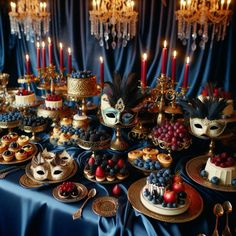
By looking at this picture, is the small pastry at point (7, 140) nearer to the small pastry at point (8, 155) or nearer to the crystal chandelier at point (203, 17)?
the small pastry at point (8, 155)

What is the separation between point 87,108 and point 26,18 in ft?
4.72

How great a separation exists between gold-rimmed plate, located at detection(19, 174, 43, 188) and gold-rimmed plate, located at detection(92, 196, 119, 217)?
0.25 meters

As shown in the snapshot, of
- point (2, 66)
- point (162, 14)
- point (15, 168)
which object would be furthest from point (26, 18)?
point (15, 168)

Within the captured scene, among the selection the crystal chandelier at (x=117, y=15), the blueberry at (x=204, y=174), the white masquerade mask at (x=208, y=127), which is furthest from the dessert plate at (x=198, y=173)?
the crystal chandelier at (x=117, y=15)

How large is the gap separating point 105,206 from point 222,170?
0.46 meters

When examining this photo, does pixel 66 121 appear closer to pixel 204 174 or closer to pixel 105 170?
pixel 105 170

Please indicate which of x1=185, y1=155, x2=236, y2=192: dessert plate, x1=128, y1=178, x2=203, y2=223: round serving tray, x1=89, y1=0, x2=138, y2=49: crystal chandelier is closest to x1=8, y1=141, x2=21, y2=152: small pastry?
x1=128, y1=178, x2=203, y2=223: round serving tray

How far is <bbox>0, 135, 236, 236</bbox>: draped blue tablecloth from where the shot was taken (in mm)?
956

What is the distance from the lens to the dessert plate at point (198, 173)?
3.67ft

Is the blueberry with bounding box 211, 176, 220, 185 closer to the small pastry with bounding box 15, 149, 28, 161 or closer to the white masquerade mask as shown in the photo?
the white masquerade mask

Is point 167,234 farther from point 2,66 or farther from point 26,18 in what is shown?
point 2,66

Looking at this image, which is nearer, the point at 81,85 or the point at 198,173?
the point at 198,173

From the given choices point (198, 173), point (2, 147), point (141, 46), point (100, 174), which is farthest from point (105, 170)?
point (141, 46)

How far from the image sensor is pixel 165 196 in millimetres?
976
